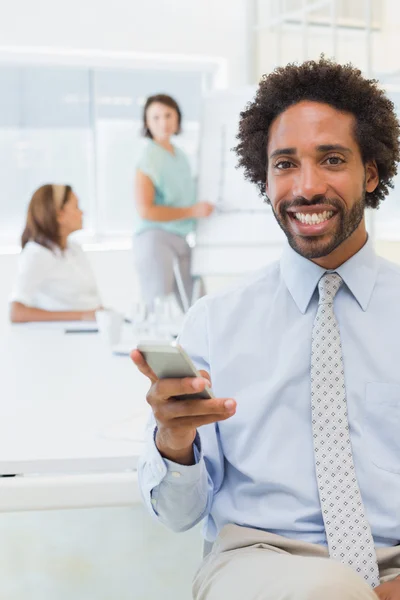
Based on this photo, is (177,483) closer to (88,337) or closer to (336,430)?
(336,430)

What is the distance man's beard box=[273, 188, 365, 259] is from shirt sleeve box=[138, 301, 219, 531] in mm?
266

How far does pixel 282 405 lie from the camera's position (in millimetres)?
1071

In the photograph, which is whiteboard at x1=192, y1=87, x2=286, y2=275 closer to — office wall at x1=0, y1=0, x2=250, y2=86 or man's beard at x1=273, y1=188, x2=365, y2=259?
office wall at x1=0, y1=0, x2=250, y2=86

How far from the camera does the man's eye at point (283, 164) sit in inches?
43.7

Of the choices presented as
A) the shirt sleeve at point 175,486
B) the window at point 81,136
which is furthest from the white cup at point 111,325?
the window at point 81,136

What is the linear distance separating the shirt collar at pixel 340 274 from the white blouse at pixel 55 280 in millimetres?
2198

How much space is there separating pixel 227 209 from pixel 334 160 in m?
2.68

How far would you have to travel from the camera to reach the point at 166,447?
100 cm

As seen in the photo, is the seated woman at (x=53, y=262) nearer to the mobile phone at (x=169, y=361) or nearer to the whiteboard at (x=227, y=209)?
the whiteboard at (x=227, y=209)

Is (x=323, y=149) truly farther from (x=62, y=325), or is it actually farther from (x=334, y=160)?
(x=62, y=325)

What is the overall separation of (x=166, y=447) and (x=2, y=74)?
5491 millimetres

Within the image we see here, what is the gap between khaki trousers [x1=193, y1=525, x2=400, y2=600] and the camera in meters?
0.83

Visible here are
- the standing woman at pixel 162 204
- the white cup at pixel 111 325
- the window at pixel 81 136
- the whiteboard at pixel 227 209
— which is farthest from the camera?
the window at pixel 81 136

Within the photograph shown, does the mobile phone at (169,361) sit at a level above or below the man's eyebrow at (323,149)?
below
